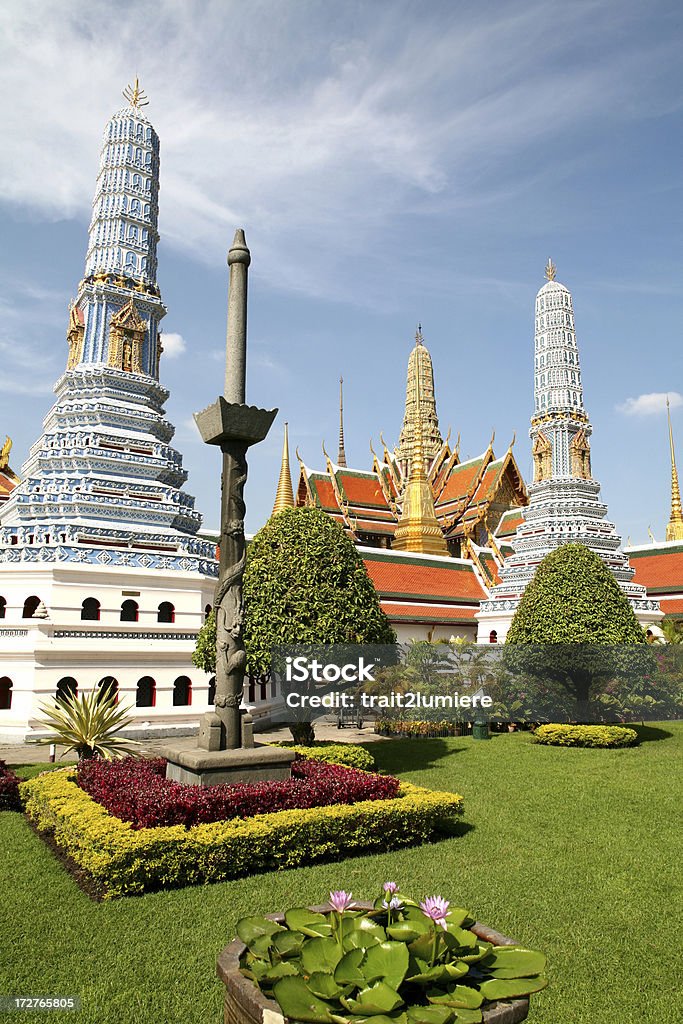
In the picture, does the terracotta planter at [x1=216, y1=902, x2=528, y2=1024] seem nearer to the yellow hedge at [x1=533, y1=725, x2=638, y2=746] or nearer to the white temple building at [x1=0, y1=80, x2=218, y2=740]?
the yellow hedge at [x1=533, y1=725, x2=638, y2=746]

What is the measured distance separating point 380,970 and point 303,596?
1065 centimetres

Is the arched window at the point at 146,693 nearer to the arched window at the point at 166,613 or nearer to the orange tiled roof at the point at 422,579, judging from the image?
the arched window at the point at 166,613

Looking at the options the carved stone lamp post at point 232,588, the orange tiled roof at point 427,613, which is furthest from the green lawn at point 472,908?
the orange tiled roof at point 427,613

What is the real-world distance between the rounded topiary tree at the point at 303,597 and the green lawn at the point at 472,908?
13.4ft

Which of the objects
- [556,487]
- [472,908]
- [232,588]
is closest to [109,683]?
[232,588]

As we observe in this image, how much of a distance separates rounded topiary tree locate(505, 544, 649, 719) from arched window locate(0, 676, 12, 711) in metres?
12.4

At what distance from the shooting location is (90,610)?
57.8 ft

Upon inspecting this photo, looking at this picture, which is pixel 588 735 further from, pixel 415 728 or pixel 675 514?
pixel 675 514

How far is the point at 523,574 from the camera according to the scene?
92.4 ft

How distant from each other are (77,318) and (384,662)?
1500 centimetres

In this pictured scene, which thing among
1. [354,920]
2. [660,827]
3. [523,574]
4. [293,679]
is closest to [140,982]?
[354,920]

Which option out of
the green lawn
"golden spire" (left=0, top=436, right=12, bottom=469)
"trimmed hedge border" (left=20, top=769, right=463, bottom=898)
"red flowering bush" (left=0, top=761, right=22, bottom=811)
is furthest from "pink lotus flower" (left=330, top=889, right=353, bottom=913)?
"golden spire" (left=0, top=436, right=12, bottom=469)

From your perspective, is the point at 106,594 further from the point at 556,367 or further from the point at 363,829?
the point at 556,367

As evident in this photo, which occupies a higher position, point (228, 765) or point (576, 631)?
point (576, 631)
